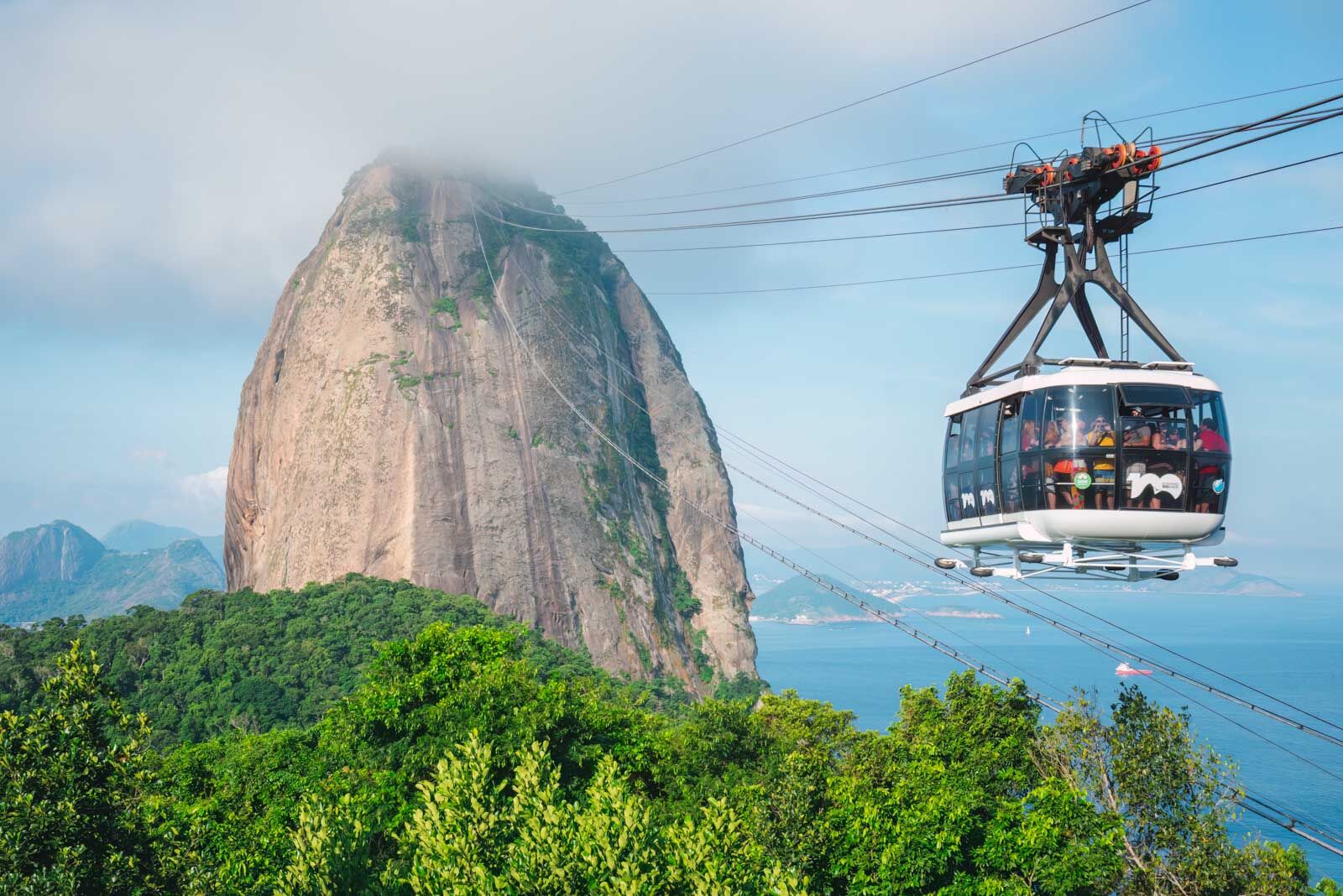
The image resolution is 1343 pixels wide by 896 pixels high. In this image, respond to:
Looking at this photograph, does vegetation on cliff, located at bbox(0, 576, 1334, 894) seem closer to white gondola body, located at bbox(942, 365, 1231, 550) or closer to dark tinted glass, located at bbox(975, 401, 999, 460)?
white gondola body, located at bbox(942, 365, 1231, 550)

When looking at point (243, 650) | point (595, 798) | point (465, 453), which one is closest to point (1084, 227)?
point (595, 798)

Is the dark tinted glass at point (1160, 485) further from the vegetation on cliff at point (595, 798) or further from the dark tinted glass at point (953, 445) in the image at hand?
the vegetation on cliff at point (595, 798)

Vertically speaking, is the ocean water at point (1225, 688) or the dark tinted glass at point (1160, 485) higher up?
the dark tinted glass at point (1160, 485)

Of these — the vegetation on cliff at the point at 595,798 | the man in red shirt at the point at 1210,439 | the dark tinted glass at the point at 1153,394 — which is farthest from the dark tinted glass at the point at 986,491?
the vegetation on cliff at the point at 595,798

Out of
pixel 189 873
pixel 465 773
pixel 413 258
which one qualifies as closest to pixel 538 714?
pixel 465 773

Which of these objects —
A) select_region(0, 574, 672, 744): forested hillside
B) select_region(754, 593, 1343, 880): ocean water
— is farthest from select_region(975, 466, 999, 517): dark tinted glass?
select_region(0, 574, 672, 744): forested hillside

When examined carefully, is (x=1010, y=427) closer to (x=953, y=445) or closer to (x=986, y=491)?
(x=986, y=491)
